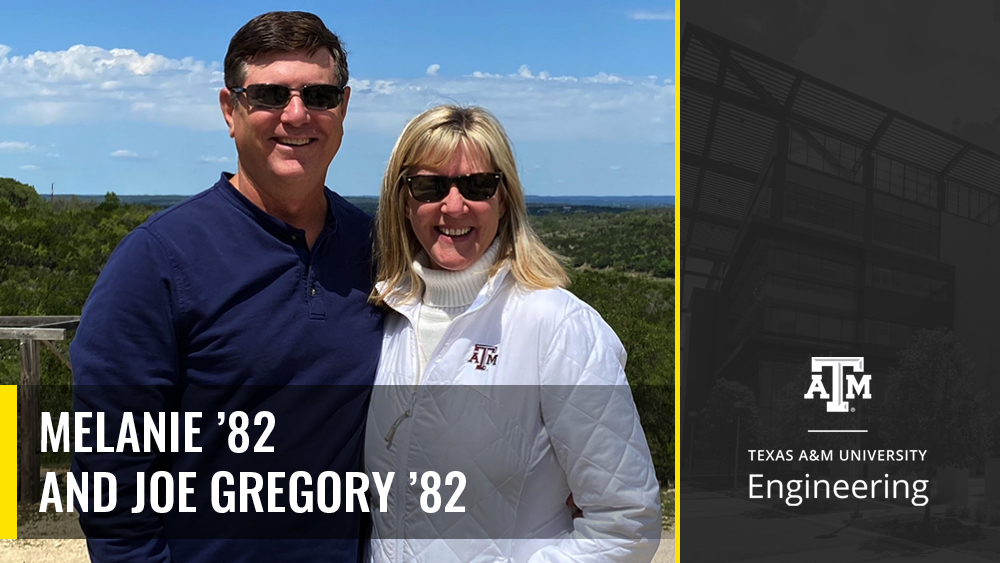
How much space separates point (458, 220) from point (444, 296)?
0.20 metres

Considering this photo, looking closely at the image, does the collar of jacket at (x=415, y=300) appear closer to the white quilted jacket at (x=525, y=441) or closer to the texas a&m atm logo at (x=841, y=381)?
the white quilted jacket at (x=525, y=441)

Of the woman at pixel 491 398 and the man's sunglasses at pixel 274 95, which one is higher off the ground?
the man's sunglasses at pixel 274 95

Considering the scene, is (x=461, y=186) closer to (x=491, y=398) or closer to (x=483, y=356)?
(x=483, y=356)

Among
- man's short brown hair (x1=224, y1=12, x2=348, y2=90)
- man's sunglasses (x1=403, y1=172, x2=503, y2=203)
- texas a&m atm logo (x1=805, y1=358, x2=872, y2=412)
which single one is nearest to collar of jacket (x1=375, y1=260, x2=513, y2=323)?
man's sunglasses (x1=403, y1=172, x2=503, y2=203)

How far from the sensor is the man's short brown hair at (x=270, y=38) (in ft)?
8.02

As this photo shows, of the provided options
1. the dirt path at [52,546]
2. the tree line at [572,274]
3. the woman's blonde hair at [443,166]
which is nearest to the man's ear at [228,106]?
the woman's blonde hair at [443,166]

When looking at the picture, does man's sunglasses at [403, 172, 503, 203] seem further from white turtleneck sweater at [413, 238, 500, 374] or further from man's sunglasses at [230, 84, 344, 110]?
man's sunglasses at [230, 84, 344, 110]

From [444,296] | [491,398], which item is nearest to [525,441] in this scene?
[491,398]

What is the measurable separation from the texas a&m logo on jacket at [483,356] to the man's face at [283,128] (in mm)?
669

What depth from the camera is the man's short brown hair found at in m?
2.45

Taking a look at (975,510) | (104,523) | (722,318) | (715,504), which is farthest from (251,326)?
(975,510)

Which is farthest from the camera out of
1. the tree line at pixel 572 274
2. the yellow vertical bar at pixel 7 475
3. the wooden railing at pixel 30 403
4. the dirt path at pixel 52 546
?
the tree line at pixel 572 274

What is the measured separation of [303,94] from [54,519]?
6846 millimetres

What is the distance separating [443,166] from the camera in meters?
2.32
